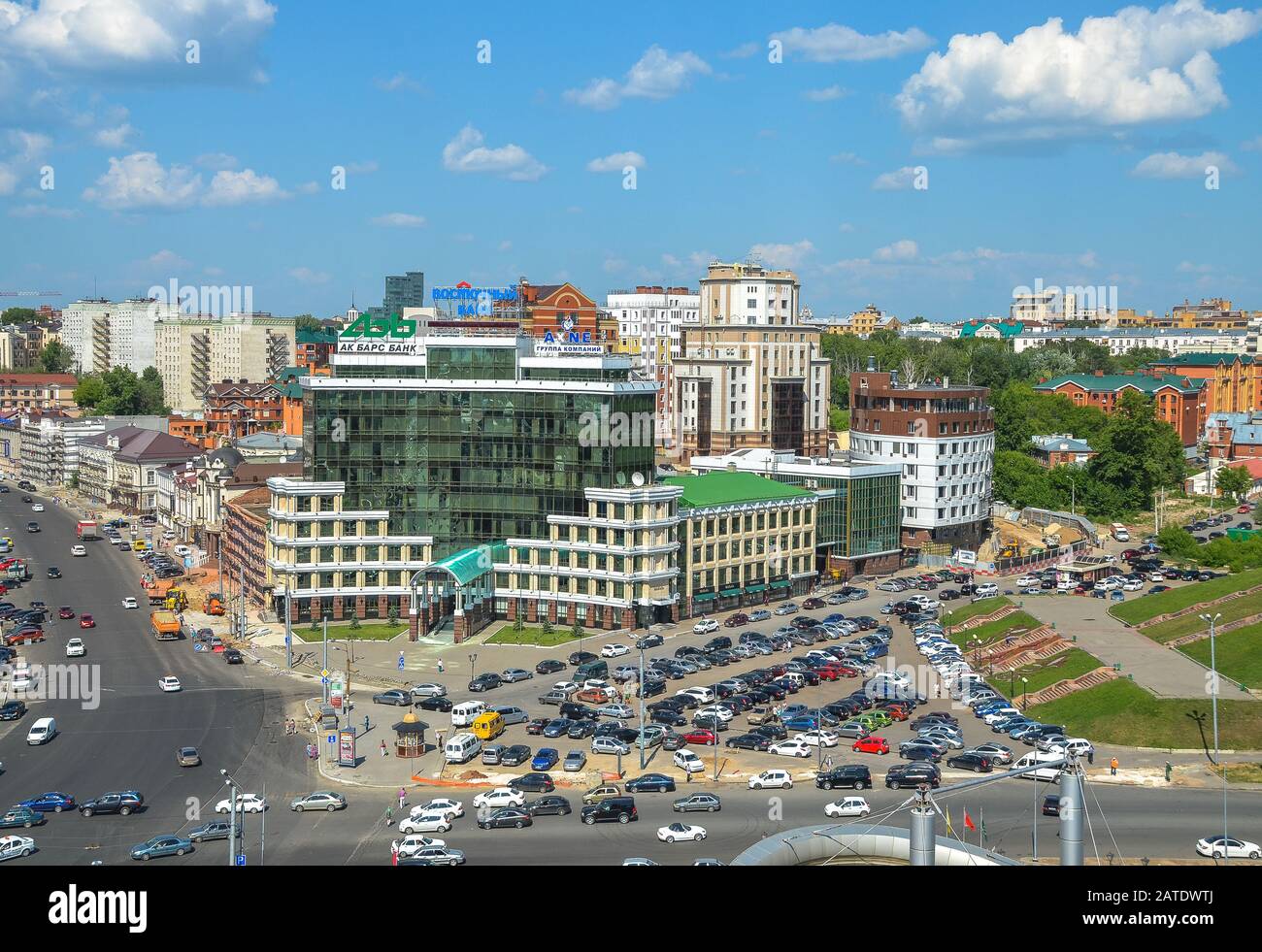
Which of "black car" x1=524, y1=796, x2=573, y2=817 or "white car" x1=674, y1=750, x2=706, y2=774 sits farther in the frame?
"white car" x1=674, y1=750, x2=706, y2=774

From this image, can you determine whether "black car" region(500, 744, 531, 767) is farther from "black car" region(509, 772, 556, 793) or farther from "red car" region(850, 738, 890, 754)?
"red car" region(850, 738, 890, 754)

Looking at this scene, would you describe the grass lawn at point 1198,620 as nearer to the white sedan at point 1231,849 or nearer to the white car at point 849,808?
the white sedan at point 1231,849

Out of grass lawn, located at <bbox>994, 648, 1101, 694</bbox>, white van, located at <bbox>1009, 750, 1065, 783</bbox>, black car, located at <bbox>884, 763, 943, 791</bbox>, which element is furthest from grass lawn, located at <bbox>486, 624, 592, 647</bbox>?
white van, located at <bbox>1009, 750, 1065, 783</bbox>

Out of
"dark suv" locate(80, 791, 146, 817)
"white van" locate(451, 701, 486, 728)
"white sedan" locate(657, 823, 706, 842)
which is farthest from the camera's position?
"white van" locate(451, 701, 486, 728)

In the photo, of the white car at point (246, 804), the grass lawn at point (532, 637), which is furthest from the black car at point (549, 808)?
the grass lawn at point (532, 637)

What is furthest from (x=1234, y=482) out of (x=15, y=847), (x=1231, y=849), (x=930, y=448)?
(x=15, y=847)

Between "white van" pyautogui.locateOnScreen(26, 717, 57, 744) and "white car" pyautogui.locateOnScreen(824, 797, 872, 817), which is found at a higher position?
"white car" pyautogui.locateOnScreen(824, 797, 872, 817)
